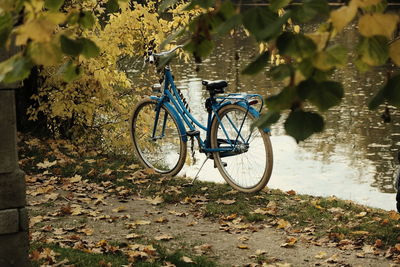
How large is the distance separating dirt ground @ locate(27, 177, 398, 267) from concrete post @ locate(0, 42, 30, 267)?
49.1 inches

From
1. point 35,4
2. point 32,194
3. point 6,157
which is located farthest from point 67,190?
point 35,4

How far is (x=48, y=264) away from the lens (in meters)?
4.41

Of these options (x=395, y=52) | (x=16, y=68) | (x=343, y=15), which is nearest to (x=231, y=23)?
(x=343, y=15)

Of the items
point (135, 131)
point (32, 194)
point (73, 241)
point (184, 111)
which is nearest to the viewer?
point (73, 241)

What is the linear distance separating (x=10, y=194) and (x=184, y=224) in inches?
87.1

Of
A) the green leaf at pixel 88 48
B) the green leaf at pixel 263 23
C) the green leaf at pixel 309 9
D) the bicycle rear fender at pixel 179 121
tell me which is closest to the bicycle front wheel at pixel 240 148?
the bicycle rear fender at pixel 179 121

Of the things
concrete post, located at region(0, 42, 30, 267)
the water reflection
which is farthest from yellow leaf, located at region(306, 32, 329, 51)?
the water reflection

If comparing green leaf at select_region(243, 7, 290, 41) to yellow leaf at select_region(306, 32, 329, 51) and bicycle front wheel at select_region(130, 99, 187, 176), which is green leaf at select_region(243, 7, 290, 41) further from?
bicycle front wheel at select_region(130, 99, 187, 176)

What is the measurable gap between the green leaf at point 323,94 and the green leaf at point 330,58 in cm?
5

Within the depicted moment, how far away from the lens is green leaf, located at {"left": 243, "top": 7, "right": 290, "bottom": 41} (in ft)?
5.66

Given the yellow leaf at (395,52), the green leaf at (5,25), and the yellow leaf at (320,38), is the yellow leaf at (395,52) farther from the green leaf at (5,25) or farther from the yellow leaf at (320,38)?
the green leaf at (5,25)

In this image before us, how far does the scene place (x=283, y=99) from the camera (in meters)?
1.70

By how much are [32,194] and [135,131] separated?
1.78m

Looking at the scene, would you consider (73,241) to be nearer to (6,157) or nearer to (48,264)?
(48,264)
